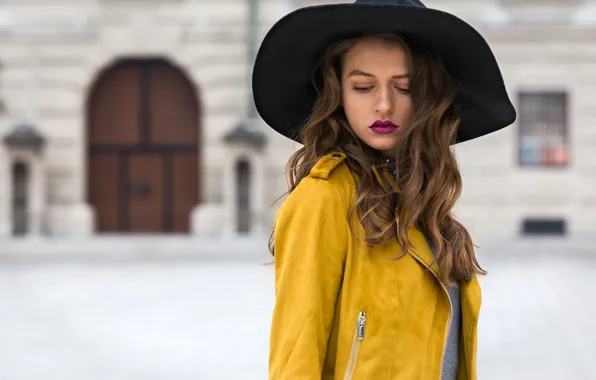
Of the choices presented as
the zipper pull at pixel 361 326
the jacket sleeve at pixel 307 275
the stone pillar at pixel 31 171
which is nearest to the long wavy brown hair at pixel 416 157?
the jacket sleeve at pixel 307 275

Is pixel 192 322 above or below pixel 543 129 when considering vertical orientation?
below

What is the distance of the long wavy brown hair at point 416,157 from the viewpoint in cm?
217

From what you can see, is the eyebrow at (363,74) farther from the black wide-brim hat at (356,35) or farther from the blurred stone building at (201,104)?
the blurred stone building at (201,104)

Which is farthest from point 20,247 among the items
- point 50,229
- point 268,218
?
point 268,218

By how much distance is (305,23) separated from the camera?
7.19 ft

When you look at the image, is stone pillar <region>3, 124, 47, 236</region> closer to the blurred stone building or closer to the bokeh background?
the bokeh background

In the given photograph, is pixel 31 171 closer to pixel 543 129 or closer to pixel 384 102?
pixel 543 129

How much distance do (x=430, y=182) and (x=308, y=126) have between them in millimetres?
344

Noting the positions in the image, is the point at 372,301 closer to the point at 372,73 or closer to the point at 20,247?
the point at 372,73

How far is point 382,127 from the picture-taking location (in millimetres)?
2242

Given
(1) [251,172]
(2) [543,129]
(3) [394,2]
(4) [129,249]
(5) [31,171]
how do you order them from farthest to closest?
(2) [543,129] < (5) [31,171] < (1) [251,172] < (4) [129,249] < (3) [394,2]

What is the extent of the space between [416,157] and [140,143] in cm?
1850

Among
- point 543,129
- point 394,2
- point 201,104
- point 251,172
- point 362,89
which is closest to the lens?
point 394,2

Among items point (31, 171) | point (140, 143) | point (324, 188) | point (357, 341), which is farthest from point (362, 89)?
point (140, 143)
